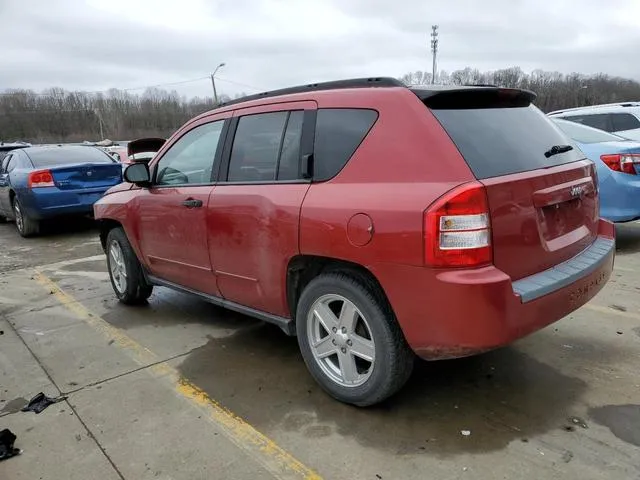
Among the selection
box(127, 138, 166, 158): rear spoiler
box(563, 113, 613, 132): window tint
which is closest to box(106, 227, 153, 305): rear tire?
box(563, 113, 613, 132): window tint

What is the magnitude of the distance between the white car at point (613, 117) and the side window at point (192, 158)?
6.79 meters

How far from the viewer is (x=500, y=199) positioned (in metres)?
2.45

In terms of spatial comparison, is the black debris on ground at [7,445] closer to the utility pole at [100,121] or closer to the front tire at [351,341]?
the front tire at [351,341]

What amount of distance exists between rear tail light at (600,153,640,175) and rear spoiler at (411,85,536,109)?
3368mm

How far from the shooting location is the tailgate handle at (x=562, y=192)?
2648 mm

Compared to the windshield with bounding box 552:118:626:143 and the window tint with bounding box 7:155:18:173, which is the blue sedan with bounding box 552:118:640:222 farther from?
the window tint with bounding box 7:155:18:173

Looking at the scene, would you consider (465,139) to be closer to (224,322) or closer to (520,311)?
(520,311)

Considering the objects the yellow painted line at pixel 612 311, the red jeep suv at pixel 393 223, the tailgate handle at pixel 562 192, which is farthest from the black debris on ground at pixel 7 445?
the yellow painted line at pixel 612 311

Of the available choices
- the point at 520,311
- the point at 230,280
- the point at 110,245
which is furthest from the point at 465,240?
the point at 110,245

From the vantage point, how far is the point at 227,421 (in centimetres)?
291

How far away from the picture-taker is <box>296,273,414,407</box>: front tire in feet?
8.74

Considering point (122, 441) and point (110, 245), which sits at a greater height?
point (110, 245)

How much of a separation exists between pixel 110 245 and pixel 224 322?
1.57 meters

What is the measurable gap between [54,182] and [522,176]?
803 centimetres
